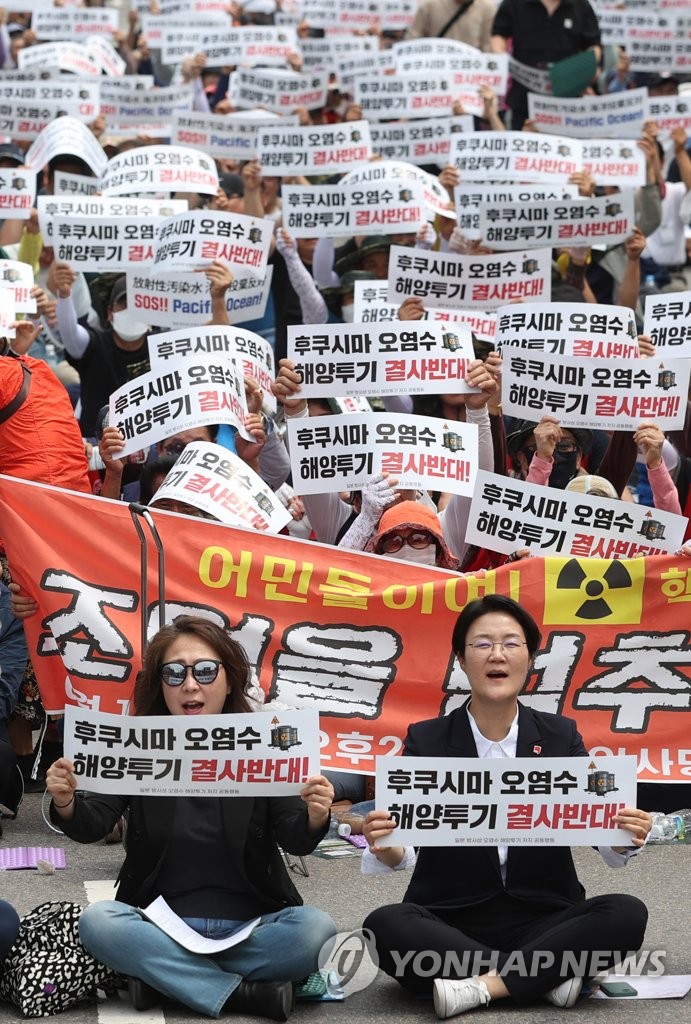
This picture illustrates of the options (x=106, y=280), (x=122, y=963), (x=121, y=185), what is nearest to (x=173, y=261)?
(x=106, y=280)

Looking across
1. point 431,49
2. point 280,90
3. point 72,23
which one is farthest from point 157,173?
point 72,23

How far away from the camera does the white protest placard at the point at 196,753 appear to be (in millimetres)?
5414

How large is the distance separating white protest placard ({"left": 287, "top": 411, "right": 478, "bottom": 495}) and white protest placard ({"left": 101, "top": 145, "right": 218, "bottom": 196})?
4.40m

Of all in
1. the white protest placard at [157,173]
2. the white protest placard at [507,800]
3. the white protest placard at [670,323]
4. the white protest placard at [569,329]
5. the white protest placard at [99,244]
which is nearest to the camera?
the white protest placard at [507,800]

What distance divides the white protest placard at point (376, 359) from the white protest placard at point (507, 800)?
3.08 meters

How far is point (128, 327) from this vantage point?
9914mm

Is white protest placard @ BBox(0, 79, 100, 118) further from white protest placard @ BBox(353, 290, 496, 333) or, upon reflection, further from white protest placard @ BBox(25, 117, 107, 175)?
white protest placard @ BBox(353, 290, 496, 333)

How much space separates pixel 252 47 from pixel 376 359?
829 centimetres

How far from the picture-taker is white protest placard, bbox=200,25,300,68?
1586 cm

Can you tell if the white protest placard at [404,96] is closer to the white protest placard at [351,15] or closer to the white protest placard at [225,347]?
the white protest placard at [351,15]

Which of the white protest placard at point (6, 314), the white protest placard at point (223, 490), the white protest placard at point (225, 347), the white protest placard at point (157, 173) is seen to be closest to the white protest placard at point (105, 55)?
the white protest placard at point (157, 173)

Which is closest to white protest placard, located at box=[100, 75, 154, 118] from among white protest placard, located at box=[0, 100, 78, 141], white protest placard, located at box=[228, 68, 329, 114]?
white protest placard, located at box=[228, 68, 329, 114]

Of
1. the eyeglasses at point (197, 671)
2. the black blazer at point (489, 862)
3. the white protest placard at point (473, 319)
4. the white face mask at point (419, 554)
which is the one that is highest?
the white protest placard at point (473, 319)

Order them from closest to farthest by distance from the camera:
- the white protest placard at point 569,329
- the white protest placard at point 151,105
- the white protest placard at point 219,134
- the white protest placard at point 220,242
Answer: the white protest placard at point 569,329, the white protest placard at point 220,242, the white protest placard at point 219,134, the white protest placard at point 151,105
